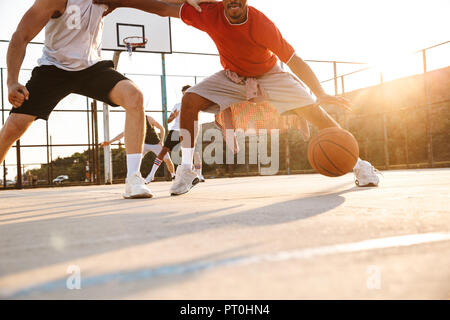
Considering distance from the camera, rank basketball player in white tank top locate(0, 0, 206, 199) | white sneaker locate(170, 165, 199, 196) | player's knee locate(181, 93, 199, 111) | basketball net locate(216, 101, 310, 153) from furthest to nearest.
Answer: basketball net locate(216, 101, 310, 153)
player's knee locate(181, 93, 199, 111)
white sneaker locate(170, 165, 199, 196)
basketball player in white tank top locate(0, 0, 206, 199)

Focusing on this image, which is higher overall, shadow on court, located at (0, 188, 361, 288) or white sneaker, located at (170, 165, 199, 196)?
white sneaker, located at (170, 165, 199, 196)

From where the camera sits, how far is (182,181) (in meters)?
2.86

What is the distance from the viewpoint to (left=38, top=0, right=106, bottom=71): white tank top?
97.6 inches

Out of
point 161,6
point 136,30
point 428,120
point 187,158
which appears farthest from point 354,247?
point 428,120

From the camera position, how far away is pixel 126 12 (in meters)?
10.1

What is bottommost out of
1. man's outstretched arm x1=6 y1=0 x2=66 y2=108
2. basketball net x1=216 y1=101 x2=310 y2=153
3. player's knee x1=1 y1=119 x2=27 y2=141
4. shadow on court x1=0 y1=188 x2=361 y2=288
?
shadow on court x1=0 y1=188 x2=361 y2=288

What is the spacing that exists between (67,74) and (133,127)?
1.61 ft

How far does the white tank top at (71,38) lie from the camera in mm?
2479

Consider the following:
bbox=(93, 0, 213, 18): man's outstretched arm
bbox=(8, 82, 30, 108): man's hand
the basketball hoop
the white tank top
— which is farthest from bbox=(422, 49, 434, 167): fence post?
bbox=(8, 82, 30, 108): man's hand

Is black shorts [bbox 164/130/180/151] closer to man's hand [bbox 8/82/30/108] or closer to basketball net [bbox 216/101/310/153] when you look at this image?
basketball net [bbox 216/101/310/153]

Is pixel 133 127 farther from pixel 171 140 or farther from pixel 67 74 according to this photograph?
pixel 171 140
